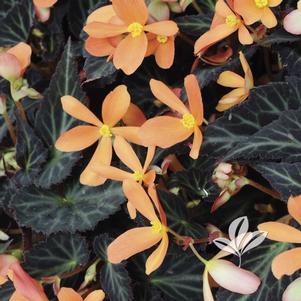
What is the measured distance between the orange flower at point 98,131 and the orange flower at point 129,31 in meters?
0.04

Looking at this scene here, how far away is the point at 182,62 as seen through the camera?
3.77 ft

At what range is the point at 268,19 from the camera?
3.03 feet

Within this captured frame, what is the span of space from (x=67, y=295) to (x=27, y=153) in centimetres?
27

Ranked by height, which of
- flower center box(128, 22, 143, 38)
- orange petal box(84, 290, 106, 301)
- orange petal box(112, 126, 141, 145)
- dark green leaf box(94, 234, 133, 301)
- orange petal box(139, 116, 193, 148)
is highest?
flower center box(128, 22, 143, 38)

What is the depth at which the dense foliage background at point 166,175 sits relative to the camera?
0.92 m

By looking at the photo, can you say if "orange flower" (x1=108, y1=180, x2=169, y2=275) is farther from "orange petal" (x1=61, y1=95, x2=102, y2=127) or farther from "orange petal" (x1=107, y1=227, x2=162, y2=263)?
"orange petal" (x1=61, y1=95, x2=102, y2=127)

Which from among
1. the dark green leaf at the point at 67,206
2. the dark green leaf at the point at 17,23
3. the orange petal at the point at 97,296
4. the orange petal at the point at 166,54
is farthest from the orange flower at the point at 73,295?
the dark green leaf at the point at 17,23

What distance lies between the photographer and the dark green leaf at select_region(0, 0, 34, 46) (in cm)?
123

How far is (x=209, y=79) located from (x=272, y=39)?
4.1 inches

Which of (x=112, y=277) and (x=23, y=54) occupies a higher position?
(x=23, y=54)

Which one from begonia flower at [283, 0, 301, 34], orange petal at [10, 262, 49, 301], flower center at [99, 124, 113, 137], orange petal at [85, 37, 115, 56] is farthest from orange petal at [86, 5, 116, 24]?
orange petal at [10, 262, 49, 301]

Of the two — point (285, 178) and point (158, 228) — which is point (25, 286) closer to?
point (158, 228)

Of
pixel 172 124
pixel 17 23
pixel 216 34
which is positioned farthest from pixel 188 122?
pixel 17 23

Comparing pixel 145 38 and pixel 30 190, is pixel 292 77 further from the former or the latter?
pixel 30 190
